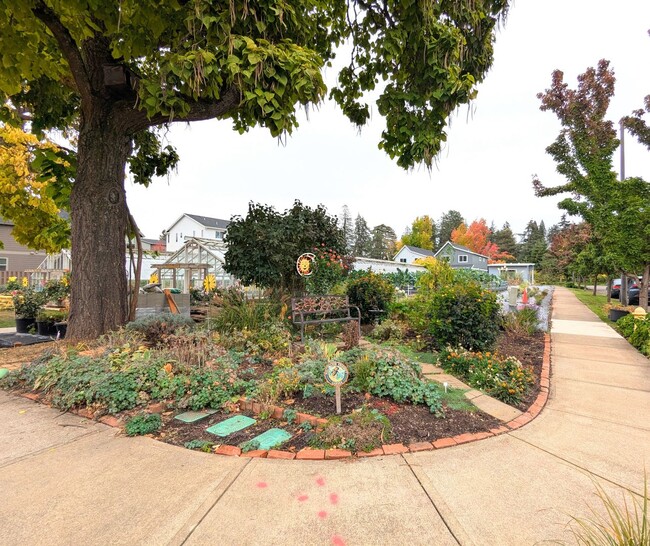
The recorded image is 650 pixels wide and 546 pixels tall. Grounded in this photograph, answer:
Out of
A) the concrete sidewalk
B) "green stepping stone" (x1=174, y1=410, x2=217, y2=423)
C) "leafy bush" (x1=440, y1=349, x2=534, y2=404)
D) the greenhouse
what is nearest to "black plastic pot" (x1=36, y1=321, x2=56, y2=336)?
the greenhouse

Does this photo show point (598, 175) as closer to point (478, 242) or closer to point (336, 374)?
point (336, 374)

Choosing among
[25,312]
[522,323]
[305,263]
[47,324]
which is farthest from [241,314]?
[25,312]

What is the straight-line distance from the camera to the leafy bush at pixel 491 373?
12.4ft

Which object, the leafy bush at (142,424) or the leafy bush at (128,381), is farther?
the leafy bush at (128,381)

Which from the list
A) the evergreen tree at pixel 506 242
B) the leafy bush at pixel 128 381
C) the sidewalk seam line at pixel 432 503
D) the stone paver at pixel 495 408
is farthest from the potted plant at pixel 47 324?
the evergreen tree at pixel 506 242

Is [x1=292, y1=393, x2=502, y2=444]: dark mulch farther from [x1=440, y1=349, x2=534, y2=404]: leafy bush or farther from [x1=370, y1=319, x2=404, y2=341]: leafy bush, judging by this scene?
[x1=370, y1=319, x2=404, y2=341]: leafy bush

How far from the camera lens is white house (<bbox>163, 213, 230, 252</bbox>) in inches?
1496

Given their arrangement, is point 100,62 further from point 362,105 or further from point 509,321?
point 509,321

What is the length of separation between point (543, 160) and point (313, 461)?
12.7 metres

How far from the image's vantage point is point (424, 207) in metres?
58.0

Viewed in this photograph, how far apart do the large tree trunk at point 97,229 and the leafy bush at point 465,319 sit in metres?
5.26

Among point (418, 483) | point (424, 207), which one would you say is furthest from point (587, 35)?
point (424, 207)

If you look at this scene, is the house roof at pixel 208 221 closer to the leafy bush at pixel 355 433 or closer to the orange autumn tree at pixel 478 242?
the leafy bush at pixel 355 433

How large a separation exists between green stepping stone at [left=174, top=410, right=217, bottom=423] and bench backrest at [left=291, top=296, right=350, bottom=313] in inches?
106
